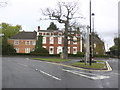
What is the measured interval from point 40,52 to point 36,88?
48156 millimetres

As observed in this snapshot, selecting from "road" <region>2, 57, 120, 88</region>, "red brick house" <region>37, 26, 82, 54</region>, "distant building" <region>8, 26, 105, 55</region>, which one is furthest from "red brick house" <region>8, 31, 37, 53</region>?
"road" <region>2, 57, 120, 88</region>

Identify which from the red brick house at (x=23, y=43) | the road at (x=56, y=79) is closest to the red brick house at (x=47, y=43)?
the red brick house at (x=23, y=43)

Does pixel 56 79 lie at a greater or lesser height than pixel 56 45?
lesser

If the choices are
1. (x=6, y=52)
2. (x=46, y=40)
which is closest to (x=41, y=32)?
(x=46, y=40)

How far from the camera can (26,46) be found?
64.8 meters

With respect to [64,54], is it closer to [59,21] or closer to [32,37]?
[59,21]

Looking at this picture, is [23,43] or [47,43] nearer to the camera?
[47,43]

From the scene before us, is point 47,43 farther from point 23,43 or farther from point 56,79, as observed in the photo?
point 56,79

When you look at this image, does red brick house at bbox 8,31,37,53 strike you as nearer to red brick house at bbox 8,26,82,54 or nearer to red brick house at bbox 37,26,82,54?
red brick house at bbox 8,26,82,54

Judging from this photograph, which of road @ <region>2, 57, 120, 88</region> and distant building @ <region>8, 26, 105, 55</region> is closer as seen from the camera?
road @ <region>2, 57, 120, 88</region>

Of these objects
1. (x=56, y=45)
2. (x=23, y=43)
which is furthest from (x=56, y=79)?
(x=23, y=43)

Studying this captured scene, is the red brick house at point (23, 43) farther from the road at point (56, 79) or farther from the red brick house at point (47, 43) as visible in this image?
the road at point (56, 79)

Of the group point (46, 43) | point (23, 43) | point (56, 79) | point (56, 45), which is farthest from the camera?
point (23, 43)

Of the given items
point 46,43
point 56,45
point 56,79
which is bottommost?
point 56,79
